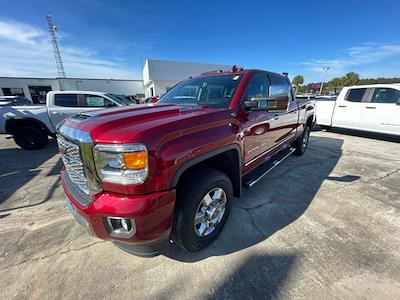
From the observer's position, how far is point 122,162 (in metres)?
1.57

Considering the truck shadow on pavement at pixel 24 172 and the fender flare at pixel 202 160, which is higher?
the fender flare at pixel 202 160

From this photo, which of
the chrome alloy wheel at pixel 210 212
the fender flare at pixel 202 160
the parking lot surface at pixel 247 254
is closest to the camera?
the fender flare at pixel 202 160

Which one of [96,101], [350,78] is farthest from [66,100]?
[350,78]

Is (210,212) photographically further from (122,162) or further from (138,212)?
(122,162)

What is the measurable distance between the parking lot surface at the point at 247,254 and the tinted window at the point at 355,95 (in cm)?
530

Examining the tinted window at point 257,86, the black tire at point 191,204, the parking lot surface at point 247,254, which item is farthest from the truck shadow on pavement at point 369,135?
the black tire at point 191,204

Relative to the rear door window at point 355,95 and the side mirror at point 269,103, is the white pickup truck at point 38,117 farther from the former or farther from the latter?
the rear door window at point 355,95

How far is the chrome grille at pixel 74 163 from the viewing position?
1788 mm

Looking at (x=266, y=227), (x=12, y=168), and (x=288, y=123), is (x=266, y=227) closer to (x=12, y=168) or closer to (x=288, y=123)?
(x=288, y=123)

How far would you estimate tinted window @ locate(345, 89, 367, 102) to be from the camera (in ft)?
25.3

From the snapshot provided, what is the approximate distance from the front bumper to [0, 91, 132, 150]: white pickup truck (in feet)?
18.5

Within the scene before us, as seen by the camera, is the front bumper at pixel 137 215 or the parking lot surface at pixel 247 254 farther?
the parking lot surface at pixel 247 254

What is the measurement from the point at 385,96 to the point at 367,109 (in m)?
0.61

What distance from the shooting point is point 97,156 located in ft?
5.33
